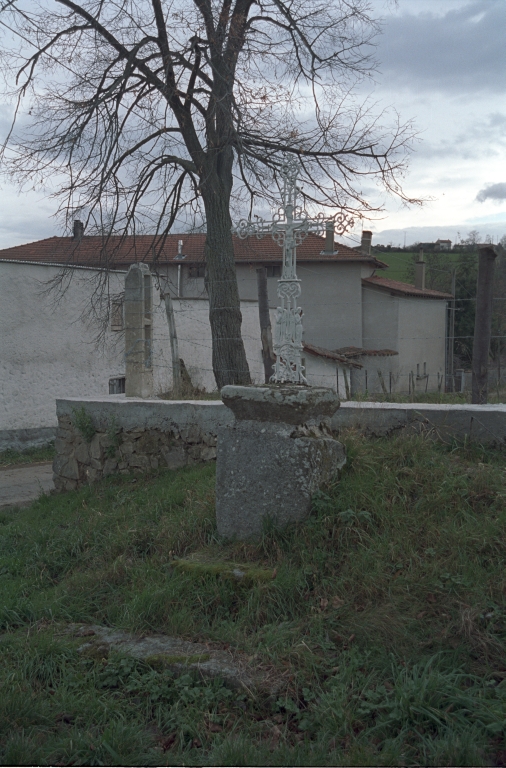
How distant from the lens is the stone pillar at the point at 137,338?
25.7ft

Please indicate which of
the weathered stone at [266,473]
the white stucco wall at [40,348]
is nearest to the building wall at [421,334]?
the white stucco wall at [40,348]

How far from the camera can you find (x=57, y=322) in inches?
540

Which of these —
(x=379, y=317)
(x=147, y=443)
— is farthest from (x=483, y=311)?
(x=379, y=317)

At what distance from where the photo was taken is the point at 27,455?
12789 mm

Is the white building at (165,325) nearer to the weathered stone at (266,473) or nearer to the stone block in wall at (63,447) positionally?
the stone block in wall at (63,447)

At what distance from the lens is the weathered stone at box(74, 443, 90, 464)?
24.4ft

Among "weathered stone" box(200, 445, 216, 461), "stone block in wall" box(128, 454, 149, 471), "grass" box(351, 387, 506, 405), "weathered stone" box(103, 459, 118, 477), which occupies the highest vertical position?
"grass" box(351, 387, 506, 405)

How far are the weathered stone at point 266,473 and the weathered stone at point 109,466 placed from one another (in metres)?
2.78

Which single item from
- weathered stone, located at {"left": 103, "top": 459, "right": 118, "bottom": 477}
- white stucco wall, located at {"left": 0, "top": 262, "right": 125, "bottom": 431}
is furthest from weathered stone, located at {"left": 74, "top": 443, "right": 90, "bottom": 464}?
white stucco wall, located at {"left": 0, "top": 262, "right": 125, "bottom": 431}

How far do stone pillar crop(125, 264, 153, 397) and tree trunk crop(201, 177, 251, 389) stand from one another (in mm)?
1249

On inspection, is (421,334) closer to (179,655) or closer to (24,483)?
(24,483)

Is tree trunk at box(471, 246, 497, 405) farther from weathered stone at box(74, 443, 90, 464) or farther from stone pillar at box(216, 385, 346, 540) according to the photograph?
weathered stone at box(74, 443, 90, 464)

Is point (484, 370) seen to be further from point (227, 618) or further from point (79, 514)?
point (79, 514)

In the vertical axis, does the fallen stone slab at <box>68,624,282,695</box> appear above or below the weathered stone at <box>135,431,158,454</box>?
below
